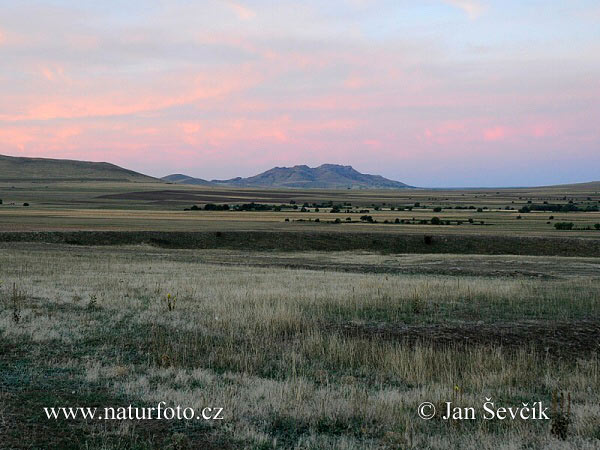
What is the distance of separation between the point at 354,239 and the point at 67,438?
51.3 meters

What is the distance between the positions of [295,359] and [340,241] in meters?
45.9

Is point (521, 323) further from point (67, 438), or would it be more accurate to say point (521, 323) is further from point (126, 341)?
point (67, 438)

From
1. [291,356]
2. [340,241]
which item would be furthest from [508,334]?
[340,241]

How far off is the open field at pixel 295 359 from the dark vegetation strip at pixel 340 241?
29466 millimetres

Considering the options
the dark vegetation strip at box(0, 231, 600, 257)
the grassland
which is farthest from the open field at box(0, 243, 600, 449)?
the dark vegetation strip at box(0, 231, 600, 257)

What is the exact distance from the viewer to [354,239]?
193 feet

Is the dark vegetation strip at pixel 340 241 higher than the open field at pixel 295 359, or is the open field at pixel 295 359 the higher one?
the open field at pixel 295 359

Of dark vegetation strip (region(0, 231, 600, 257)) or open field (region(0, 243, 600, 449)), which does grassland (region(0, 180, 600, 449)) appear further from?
dark vegetation strip (region(0, 231, 600, 257))

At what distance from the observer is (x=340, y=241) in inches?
2304

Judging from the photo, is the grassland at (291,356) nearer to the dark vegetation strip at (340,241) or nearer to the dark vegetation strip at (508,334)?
the dark vegetation strip at (508,334)

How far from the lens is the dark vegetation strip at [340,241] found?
5312 centimetres

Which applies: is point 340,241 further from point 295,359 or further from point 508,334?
point 295,359

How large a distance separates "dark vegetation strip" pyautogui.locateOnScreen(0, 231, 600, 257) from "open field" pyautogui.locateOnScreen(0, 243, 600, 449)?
29.5 metres

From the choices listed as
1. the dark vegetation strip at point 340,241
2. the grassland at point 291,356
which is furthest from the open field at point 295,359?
the dark vegetation strip at point 340,241
